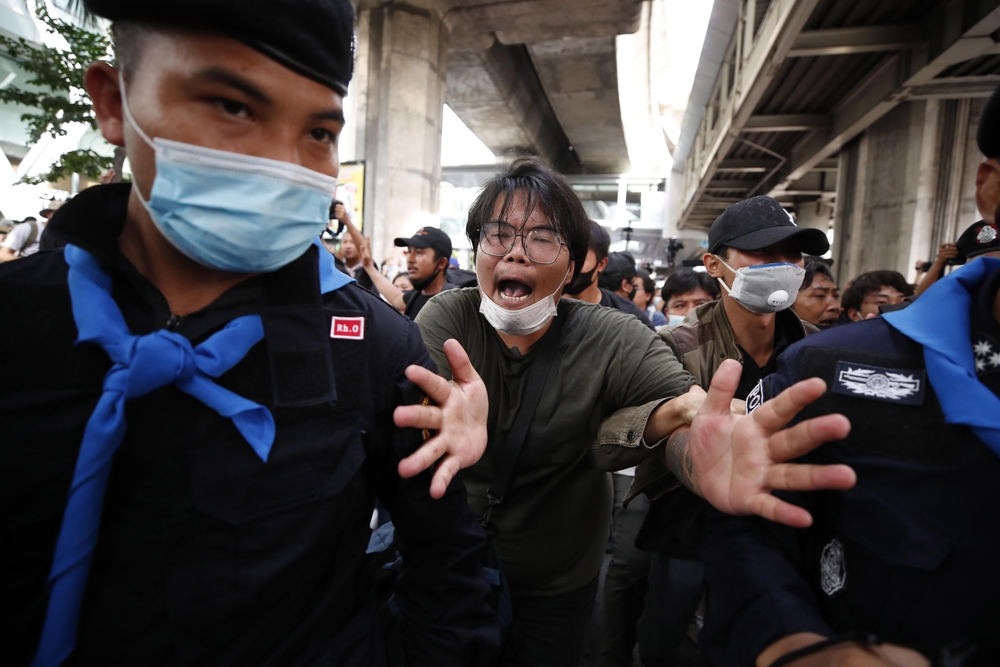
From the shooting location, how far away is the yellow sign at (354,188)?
7.54 m

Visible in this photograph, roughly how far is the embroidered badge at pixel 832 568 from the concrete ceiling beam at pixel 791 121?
9405 millimetres

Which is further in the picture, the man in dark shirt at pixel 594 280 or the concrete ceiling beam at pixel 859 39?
the concrete ceiling beam at pixel 859 39

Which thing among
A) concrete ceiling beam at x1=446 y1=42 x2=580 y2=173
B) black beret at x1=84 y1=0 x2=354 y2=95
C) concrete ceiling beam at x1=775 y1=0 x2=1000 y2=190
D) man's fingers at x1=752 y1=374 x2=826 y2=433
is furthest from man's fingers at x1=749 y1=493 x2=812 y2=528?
concrete ceiling beam at x1=446 y1=42 x2=580 y2=173

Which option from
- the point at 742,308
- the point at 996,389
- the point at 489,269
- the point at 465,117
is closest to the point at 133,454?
the point at 489,269

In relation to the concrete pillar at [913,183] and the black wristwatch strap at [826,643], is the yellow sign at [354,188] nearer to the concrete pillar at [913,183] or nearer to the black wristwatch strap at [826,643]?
the black wristwatch strap at [826,643]

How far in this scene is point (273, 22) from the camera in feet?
2.84

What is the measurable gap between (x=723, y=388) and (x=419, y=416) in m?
0.66

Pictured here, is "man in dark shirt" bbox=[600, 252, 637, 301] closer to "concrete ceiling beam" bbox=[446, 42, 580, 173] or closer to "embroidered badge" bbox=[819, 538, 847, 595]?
"embroidered badge" bbox=[819, 538, 847, 595]

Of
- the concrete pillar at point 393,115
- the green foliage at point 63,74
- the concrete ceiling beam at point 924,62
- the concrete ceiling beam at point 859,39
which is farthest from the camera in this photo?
the concrete pillar at point 393,115

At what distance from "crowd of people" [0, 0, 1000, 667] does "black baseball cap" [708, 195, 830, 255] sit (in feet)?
3.74

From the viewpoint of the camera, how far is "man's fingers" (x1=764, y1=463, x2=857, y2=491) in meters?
0.89

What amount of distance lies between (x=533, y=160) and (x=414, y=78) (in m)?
7.76

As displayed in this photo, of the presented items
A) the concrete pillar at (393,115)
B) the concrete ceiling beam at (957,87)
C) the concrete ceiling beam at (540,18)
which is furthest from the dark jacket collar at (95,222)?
the concrete ceiling beam at (540,18)

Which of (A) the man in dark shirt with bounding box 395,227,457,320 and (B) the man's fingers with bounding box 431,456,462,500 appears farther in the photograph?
(A) the man in dark shirt with bounding box 395,227,457,320
